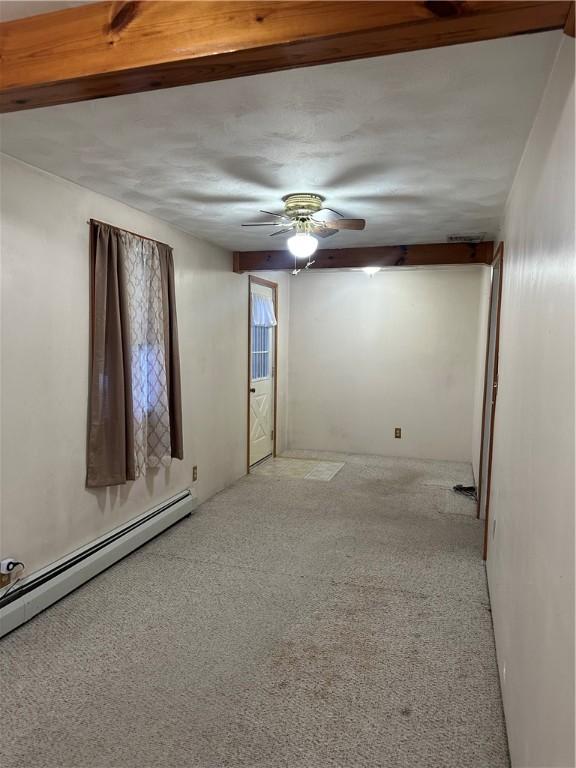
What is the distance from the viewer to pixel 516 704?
1729 mm

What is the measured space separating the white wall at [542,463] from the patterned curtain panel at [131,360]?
2272mm

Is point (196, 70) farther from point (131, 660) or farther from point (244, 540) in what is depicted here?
point (244, 540)

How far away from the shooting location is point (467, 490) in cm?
498

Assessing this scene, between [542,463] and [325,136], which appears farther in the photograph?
[325,136]

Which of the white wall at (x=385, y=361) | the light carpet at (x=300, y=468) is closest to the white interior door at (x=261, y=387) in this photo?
the light carpet at (x=300, y=468)

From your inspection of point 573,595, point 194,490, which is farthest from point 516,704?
point 194,490

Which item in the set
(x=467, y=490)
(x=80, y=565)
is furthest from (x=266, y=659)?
(x=467, y=490)

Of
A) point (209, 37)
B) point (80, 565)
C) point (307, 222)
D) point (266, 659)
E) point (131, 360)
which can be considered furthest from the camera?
point (131, 360)

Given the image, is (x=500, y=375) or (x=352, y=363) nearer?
(x=500, y=375)

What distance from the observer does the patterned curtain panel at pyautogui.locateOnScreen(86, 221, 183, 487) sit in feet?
10.2

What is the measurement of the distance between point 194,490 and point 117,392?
1.54 m

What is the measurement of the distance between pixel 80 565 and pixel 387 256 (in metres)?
3.46

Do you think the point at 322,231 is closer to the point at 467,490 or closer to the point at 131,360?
the point at 131,360

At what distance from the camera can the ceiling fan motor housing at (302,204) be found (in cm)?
299
